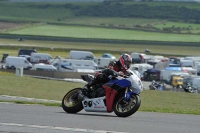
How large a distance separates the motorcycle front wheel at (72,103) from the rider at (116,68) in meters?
0.55

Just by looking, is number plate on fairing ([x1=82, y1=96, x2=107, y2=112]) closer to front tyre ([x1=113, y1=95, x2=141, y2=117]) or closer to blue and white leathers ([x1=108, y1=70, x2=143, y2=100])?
front tyre ([x1=113, y1=95, x2=141, y2=117])

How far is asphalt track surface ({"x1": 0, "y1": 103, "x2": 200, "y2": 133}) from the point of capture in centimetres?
985

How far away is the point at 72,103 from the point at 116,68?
52.8 inches

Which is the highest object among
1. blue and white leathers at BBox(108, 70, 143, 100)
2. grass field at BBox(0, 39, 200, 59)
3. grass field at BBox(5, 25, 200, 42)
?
grass field at BBox(5, 25, 200, 42)

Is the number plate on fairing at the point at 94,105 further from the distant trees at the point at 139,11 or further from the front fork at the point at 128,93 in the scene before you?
the distant trees at the point at 139,11

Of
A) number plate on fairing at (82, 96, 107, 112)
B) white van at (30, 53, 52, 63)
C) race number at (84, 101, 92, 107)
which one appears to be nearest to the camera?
number plate on fairing at (82, 96, 107, 112)

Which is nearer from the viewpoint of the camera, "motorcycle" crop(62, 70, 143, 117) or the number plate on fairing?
"motorcycle" crop(62, 70, 143, 117)

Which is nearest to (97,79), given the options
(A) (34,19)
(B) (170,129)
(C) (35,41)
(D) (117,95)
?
(D) (117,95)

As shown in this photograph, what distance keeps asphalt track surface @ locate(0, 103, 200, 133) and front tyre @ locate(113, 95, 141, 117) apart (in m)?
0.13

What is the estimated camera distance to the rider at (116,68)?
12.6m

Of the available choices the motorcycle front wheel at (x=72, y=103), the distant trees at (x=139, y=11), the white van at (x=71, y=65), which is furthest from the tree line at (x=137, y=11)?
the motorcycle front wheel at (x=72, y=103)

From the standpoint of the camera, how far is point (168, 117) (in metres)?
12.5

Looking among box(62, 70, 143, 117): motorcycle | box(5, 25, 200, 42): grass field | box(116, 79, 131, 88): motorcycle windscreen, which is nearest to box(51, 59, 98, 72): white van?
box(5, 25, 200, 42): grass field

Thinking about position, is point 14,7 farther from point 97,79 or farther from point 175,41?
point 97,79
